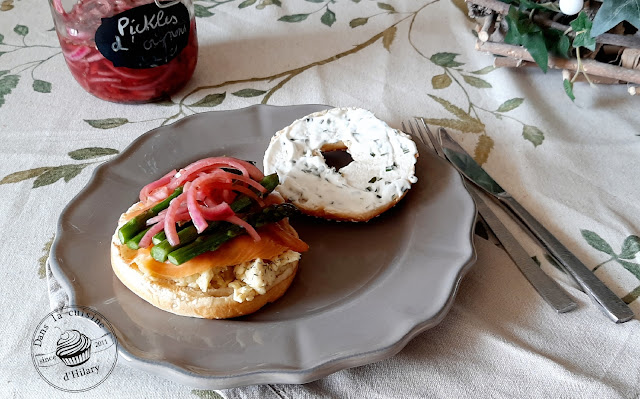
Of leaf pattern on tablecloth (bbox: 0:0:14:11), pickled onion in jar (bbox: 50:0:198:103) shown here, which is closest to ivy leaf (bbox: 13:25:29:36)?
leaf pattern on tablecloth (bbox: 0:0:14:11)

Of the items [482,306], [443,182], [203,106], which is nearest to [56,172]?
[203,106]

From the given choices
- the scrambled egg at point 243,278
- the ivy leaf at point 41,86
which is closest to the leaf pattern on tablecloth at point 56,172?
the ivy leaf at point 41,86

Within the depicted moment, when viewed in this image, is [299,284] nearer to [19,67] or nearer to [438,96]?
[438,96]

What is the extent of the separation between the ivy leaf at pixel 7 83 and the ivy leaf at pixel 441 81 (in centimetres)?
212

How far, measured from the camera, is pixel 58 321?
189 centimetres

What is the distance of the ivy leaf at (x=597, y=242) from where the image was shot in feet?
7.20

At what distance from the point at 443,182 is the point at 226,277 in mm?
938

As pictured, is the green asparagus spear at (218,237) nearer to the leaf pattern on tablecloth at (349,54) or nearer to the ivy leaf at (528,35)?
the leaf pattern on tablecloth at (349,54)

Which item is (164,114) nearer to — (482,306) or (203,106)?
(203,106)

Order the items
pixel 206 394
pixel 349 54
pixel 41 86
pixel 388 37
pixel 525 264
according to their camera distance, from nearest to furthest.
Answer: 1. pixel 206 394
2. pixel 525 264
3. pixel 41 86
4. pixel 349 54
5. pixel 388 37

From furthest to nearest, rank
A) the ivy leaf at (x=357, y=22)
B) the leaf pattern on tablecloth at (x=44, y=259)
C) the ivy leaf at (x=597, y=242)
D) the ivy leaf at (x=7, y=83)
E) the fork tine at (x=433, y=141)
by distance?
1. the ivy leaf at (x=357, y=22)
2. the ivy leaf at (x=7, y=83)
3. the fork tine at (x=433, y=141)
4. the ivy leaf at (x=597, y=242)
5. the leaf pattern on tablecloth at (x=44, y=259)

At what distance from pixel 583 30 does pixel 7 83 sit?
9.00 ft

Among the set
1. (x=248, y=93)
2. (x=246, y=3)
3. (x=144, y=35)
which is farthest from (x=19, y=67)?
(x=246, y=3)

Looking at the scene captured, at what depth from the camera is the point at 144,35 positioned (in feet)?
8.25
